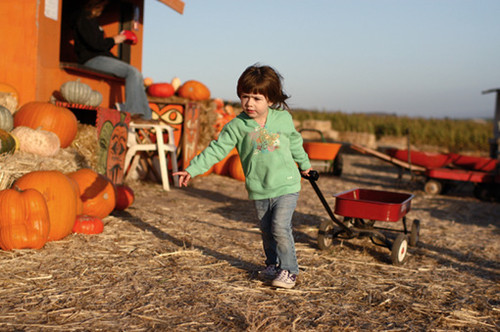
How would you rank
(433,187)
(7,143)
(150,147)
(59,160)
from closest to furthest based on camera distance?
(7,143) < (59,160) < (150,147) < (433,187)

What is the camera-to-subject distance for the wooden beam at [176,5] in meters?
9.25

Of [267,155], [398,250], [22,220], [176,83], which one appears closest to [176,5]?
[176,83]

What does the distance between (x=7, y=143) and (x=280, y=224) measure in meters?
3.22

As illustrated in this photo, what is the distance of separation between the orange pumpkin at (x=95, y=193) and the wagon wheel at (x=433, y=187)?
6118 mm

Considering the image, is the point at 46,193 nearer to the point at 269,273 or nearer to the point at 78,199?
the point at 78,199

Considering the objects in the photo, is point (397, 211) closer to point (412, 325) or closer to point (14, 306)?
point (412, 325)

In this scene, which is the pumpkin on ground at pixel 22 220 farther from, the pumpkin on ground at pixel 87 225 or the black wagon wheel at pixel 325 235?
the black wagon wheel at pixel 325 235

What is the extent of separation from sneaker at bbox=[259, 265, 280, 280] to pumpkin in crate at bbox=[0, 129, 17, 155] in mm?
3054

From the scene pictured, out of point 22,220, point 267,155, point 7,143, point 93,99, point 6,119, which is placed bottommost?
point 22,220

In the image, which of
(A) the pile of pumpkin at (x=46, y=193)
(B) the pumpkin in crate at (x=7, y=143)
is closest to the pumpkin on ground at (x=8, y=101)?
(A) the pile of pumpkin at (x=46, y=193)

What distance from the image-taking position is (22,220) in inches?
153

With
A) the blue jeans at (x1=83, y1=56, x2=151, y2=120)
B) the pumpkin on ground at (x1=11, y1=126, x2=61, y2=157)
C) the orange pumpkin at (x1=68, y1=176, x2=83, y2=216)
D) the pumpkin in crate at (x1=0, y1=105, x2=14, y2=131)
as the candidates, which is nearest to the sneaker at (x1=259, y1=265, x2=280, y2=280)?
the orange pumpkin at (x1=68, y1=176, x2=83, y2=216)

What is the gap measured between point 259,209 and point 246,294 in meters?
0.62

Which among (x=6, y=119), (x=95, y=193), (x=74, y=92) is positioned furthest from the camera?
(x=74, y=92)
